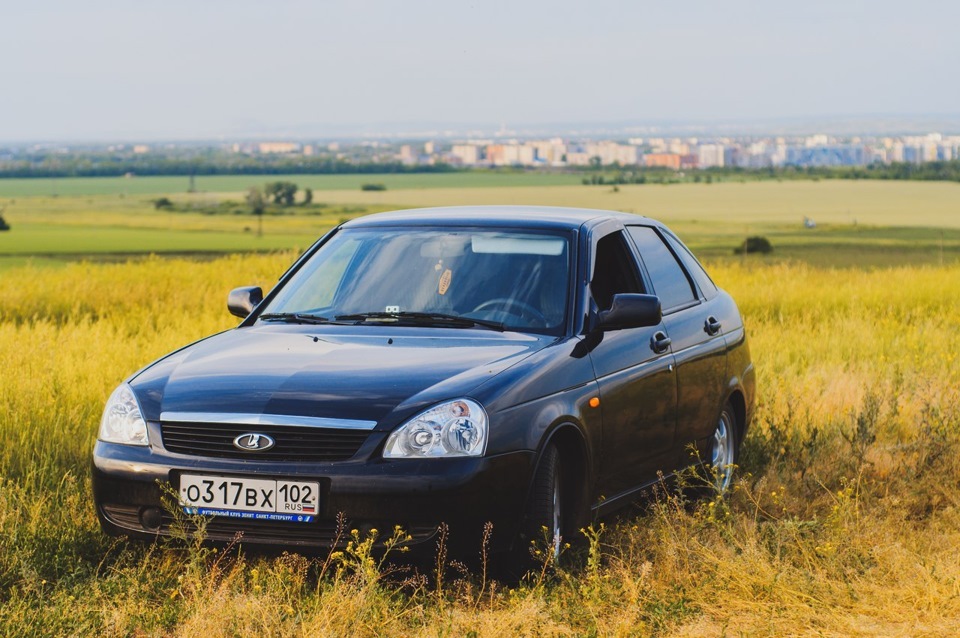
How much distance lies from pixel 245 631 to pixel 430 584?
37.7 inches

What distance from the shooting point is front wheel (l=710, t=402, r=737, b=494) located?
807 centimetres

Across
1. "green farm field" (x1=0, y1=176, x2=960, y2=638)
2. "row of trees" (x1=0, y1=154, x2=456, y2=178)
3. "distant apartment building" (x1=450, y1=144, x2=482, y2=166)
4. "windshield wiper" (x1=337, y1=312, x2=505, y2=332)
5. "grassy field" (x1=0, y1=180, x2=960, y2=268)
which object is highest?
"windshield wiper" (x1=337, y1=312, x2=505, y2=332)

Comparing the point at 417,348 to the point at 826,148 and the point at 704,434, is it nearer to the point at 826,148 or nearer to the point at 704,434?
the point at 704,434

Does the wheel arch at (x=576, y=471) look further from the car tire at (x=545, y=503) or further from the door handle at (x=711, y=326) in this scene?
the door handle at (x=711, y=326)

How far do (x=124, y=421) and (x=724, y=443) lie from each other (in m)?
3.74

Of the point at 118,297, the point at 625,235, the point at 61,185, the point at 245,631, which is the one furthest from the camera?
the point at 61,185

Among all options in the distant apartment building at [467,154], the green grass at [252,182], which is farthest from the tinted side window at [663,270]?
the distant apartment building at [467,154]

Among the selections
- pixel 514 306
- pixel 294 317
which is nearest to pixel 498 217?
pixel 514 306

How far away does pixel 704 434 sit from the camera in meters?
7.78

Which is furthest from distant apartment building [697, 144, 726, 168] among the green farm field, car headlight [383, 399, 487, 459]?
car headlight [383, 399, 487, 459]

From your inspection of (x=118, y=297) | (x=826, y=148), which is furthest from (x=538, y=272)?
(x=826, y=148)

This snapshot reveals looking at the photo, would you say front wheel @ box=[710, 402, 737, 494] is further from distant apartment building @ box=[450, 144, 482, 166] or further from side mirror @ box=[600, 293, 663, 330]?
distant apartment building @ box=[450, 144, 482, 166]

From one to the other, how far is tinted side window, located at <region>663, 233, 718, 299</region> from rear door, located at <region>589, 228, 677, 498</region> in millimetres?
841

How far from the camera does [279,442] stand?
5.52 m
